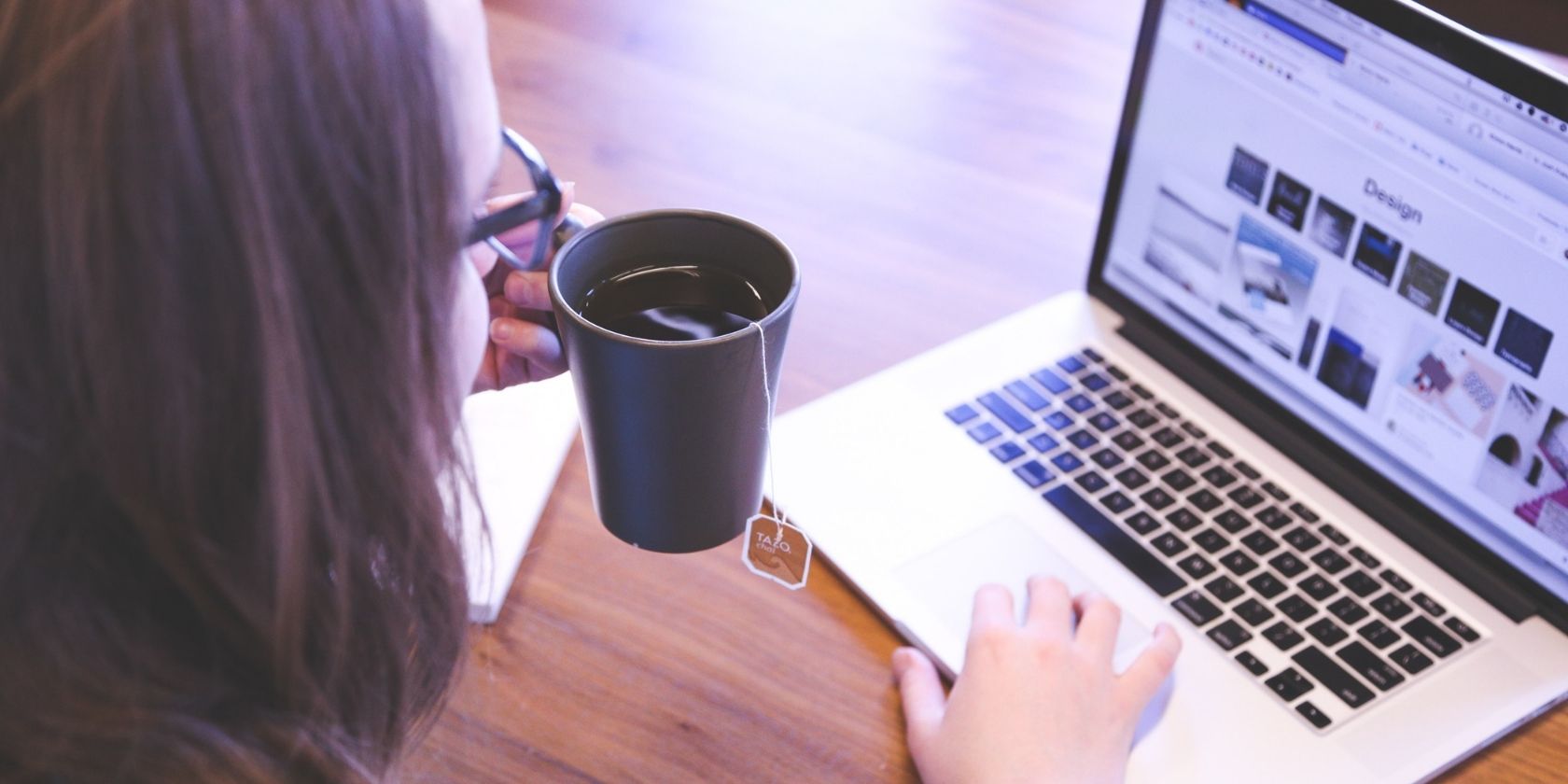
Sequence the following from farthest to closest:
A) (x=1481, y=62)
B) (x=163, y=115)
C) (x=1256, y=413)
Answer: (x=1256, y=413), (x=1481, y=62), (x=163, y=115)

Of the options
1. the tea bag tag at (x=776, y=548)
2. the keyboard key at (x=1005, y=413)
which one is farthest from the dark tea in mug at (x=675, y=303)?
the keyboard key at (x=1005, y=413)

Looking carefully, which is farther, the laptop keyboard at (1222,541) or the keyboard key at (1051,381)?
the keyboard key at (1051,381)

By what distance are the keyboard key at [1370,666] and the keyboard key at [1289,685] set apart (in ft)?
0.10

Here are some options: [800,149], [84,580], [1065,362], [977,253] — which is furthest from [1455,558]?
[84,580]

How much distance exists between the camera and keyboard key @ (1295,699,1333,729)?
68cm

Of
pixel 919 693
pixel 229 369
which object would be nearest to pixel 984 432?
pixel 919 693

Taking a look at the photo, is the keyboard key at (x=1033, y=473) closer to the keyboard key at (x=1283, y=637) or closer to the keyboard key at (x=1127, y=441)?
the keyboard key at (x=1127, y=441)

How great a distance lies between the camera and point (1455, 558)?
2.51 feet

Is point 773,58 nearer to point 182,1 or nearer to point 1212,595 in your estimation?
point 1212,595

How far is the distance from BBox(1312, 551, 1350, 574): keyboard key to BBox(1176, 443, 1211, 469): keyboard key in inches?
3.8

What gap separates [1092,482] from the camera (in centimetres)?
82

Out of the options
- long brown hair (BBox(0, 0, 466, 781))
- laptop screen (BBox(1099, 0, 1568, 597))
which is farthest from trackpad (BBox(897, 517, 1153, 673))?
long brown hair (BBox(0, 0, 466, 781))

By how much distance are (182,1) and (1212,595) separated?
0.61 metres

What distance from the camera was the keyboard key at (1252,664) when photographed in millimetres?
704
